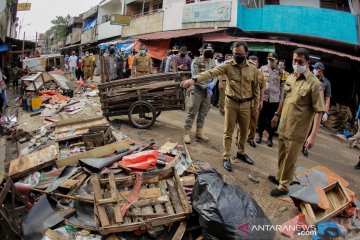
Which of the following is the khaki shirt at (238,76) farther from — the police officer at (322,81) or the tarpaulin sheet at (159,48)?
the tarpaulin sheet at (159,48)

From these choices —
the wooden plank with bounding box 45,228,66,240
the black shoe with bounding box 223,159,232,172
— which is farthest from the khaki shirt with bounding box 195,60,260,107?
the wooden plank with bounding box 45,228,66,240

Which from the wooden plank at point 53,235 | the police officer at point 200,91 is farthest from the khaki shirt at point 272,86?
the wooden plank at point 53,235

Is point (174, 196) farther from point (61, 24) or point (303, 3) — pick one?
point (61, 24)

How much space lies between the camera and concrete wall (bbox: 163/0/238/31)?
1421 centimetres

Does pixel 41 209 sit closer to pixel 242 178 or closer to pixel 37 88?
pixel 242 178

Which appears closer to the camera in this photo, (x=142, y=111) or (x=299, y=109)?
(x=299, y=109)

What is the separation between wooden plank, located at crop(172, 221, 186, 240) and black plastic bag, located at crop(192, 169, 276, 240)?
0.26 m

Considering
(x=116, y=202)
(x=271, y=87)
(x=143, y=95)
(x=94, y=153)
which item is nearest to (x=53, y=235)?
(x=116, y=202)

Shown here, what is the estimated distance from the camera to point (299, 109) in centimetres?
373

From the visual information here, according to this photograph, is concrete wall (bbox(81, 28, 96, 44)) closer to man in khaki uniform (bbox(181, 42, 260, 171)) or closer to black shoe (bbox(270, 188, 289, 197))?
man in khaki uniform (bbox(181, 42, 260, 171))

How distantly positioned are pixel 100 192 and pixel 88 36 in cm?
3458

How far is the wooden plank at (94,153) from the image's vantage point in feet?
15.5

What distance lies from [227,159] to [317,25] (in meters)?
10.4

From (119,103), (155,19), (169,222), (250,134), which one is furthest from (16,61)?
(169,222)
